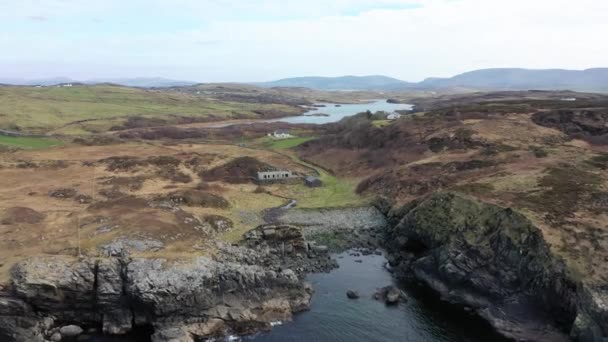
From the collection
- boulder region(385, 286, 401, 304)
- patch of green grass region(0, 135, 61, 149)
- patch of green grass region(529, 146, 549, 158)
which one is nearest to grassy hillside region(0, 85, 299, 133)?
patch of green grass region(0, 135, 61, 149)

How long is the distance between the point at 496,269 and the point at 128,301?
34.0m

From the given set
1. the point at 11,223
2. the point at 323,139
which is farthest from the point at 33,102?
the point at 11,223

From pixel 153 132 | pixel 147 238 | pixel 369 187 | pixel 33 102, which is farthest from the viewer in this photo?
pixel 33 102

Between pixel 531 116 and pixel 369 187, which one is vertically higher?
pixel 531 116

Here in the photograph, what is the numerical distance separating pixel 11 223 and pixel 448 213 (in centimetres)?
5002

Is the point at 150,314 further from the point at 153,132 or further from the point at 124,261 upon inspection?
the point at 153,132

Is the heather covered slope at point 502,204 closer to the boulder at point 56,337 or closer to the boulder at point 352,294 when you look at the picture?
the boulder at point 352,294

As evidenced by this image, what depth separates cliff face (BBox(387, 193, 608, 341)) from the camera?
132ft

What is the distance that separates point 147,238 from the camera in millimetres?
51125

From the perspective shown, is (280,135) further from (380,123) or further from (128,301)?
(128,301)

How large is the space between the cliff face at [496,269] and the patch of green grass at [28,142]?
90353mm

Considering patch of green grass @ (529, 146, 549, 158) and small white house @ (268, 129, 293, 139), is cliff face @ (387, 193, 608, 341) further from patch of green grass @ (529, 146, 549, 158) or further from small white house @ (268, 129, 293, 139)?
small white house @ (268, 129, 293, 139)

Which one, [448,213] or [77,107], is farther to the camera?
[77,107]

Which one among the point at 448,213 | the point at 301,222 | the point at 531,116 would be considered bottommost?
the point at 301,222
